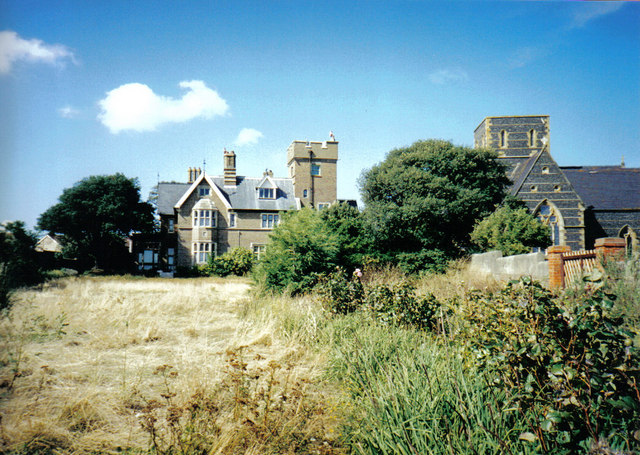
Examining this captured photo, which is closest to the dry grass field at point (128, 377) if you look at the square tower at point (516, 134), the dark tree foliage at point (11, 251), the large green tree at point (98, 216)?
the dark tree foliage at point (11, 251)

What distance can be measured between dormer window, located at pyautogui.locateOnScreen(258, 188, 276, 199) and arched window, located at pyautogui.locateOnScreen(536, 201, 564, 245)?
24.2m

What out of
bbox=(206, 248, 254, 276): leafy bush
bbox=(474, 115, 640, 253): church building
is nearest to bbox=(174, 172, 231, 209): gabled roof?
bbox=(206, 248, 254, 276): leafy bush

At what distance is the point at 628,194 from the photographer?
32781 millimetres

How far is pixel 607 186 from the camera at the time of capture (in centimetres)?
3391

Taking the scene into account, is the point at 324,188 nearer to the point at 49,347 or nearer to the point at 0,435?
the point at 49,347

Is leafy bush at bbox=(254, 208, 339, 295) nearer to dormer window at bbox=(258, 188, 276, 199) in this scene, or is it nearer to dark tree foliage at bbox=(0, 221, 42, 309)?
dark tree foliage at bbox=(0, 221, 42, 309)

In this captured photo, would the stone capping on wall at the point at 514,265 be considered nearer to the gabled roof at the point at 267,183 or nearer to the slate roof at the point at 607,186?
the slate roof at the point at 607,186

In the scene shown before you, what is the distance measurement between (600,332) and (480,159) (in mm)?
28588

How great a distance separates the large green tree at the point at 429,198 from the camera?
24875 mm

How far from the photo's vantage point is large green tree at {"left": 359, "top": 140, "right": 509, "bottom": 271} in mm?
24875

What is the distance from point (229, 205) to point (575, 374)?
3726 centimetres

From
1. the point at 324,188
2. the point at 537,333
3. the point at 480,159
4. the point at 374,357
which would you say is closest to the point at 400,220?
the point at 480,159

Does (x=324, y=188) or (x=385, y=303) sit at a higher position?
(x=324, y=188)

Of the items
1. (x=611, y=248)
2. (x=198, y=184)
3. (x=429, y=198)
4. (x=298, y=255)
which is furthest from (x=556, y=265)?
(x=198, y=184)
